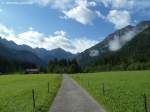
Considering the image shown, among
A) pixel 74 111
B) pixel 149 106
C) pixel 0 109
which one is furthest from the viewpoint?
pixel 0 109

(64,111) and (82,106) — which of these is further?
(82,106)

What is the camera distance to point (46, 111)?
1044 inches

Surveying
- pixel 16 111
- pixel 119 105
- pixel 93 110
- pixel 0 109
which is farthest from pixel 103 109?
pixel 0 109

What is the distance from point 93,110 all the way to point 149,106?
519 cm

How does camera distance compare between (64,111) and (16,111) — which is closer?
(64,111)

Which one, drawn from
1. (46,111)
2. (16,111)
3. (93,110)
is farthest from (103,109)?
(16,111)

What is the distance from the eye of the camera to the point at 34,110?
26875mm

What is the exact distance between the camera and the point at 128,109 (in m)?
26.6

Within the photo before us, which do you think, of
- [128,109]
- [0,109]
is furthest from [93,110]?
[0,109]

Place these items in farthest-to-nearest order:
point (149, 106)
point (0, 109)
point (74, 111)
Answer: point (0, 109) < point (149, 106) < point (74, 111)

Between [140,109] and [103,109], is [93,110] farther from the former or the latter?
[140,109]

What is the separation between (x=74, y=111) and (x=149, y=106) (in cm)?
673

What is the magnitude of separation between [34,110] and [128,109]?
770cm

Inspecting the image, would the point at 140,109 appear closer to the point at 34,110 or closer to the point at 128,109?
the point at 128,109
